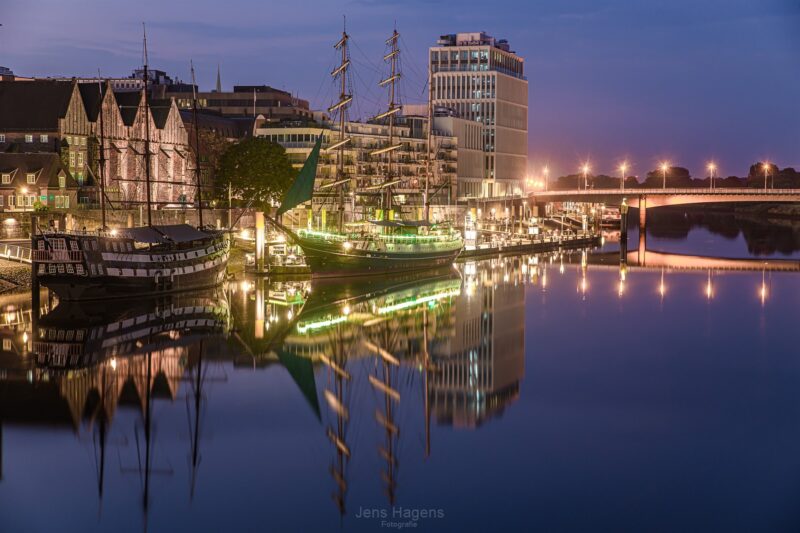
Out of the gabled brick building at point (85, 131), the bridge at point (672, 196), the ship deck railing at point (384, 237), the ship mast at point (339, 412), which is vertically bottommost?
the ship mast at point (339, 412)

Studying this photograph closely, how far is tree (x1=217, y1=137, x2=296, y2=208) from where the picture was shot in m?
93.9

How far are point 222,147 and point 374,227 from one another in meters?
36.2

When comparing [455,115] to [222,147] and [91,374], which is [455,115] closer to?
[222,147]

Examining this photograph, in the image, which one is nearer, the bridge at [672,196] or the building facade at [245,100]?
the bridge at [672,196]

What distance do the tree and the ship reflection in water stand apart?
36.1 meters

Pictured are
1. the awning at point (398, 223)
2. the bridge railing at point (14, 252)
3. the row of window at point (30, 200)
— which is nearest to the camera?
the bridge railing at point (14, 252)

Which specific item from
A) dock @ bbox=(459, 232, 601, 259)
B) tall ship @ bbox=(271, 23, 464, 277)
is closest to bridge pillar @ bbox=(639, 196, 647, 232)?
dock @ bbox=(459, 232, 601, 259)

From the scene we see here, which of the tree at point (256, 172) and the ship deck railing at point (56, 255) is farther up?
the tree at point (256, 172)

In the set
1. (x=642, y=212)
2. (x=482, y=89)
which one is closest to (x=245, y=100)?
(x=482, y=89)

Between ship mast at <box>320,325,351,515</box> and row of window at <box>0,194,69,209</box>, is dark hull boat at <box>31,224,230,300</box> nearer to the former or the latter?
ship mast at <box>320,325,351,515</box>

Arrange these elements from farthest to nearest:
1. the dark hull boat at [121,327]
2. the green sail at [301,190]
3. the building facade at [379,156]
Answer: the building facade at [379,156] < the green sail at [301,190] < the dark hull boat at [121,327]

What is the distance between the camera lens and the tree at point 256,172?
308 ft

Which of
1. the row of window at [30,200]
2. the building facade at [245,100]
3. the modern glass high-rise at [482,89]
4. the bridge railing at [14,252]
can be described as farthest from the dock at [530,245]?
the building facade at [245,100]

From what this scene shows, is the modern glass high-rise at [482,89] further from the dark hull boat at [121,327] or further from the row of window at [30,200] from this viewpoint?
the dark hull boat at [121,327]
